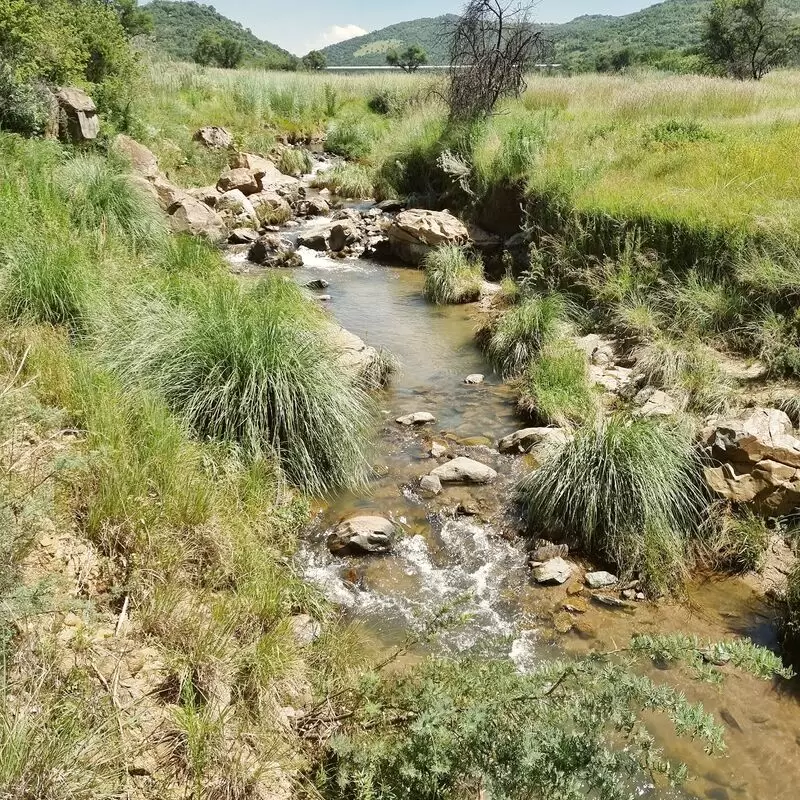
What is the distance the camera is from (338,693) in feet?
9.21

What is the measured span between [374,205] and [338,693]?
44.1 ft

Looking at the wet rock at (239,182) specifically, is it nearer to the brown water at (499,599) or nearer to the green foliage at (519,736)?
the brown water at (499,599)

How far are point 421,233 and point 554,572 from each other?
8069 mm

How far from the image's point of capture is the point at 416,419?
20.2 feet

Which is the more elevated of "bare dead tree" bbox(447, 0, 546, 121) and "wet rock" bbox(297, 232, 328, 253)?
"bare dead tree" bbox(447, 0, 546, 121)

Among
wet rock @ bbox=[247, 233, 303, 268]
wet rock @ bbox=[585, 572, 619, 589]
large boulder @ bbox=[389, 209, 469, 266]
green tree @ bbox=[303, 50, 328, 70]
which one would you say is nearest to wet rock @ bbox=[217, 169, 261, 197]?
wet rock @ bbox=[247, 233, 303, 268]

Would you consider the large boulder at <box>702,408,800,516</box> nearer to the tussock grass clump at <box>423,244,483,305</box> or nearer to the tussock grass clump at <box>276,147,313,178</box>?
the tussock grass clump at <box>423,244,483,305</box>

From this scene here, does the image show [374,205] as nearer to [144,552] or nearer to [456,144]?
[456,144]

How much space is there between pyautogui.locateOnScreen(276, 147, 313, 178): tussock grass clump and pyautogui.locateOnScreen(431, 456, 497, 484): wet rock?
14.1 meters

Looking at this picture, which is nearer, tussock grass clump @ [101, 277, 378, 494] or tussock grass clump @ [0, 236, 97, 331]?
tussock grass clump @ [101, 277, 378, 494]

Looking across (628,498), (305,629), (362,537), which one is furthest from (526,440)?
(305,629)

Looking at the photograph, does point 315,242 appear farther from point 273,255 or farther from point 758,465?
point 758,465

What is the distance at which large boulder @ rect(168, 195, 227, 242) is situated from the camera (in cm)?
1000

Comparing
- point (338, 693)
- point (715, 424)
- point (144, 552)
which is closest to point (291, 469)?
point (144, 552)
